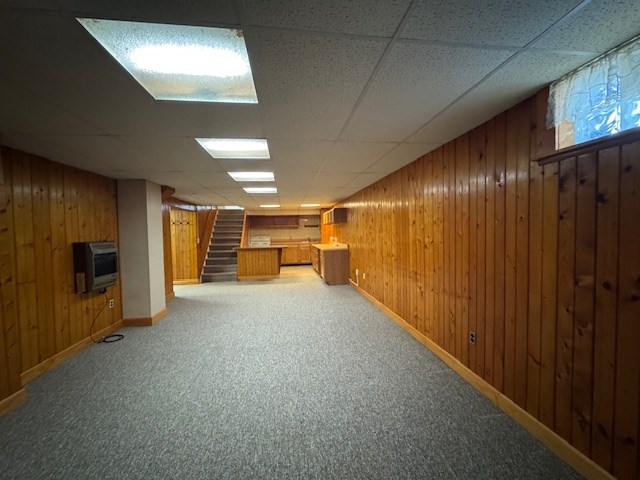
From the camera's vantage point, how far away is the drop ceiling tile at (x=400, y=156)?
7.96ft

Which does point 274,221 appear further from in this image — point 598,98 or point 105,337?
point 598,98

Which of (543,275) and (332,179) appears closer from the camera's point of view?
(543,275)

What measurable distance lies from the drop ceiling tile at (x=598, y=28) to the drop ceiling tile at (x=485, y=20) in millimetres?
89

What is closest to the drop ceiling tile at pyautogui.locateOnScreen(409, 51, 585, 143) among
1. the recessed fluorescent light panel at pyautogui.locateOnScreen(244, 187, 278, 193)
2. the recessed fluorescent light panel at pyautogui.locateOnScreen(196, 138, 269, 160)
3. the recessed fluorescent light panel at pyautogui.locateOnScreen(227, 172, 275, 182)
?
the recessed fluorescent light panel at pyautogui.locateOnScreen(196, 138, 269, 160)

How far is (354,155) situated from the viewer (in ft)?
8.73

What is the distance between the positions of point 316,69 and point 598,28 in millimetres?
1202

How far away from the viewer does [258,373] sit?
2.30 meters

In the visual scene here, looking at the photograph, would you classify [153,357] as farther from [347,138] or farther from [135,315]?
[347,138]

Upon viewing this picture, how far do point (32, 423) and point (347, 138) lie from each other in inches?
125

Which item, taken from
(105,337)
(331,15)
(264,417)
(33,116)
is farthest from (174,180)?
(331,15)

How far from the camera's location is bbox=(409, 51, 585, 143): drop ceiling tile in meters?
1.22

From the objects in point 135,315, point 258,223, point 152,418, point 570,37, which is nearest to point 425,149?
point 570,37

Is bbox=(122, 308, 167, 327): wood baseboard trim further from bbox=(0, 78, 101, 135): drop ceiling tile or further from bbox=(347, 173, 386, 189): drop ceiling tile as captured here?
bbox=(347, 173, 386, 189): drop ceiling tile

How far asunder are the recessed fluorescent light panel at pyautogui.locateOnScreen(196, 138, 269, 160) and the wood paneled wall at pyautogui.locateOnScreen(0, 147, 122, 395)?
5.46 feet
